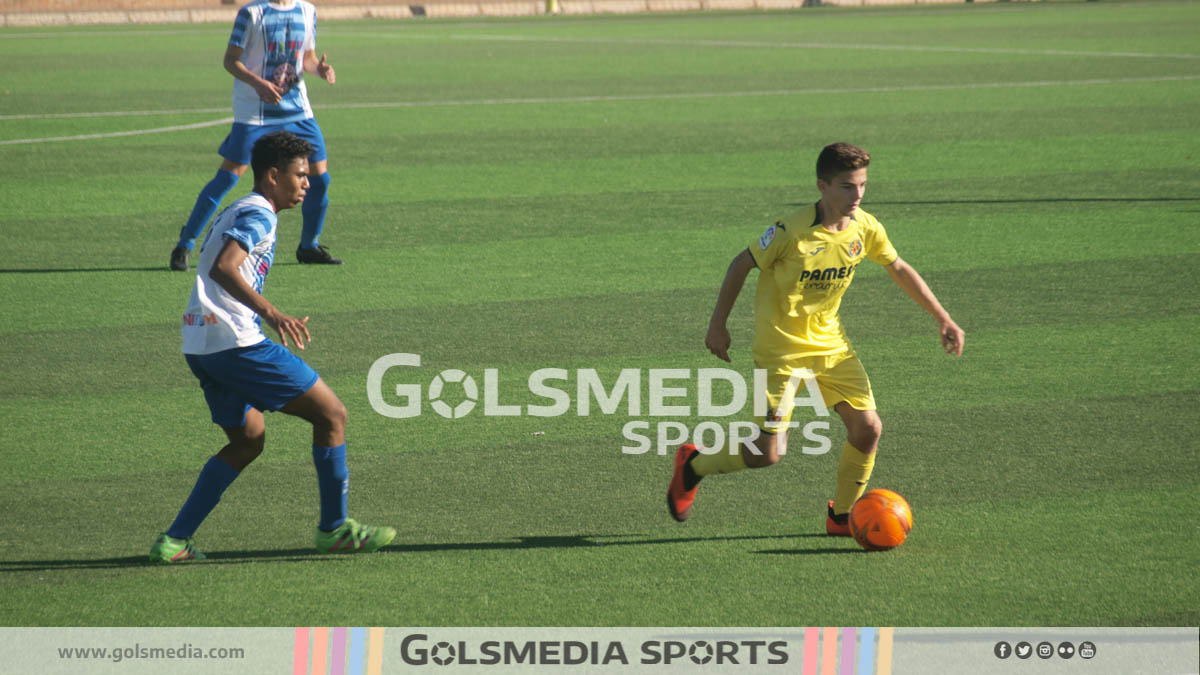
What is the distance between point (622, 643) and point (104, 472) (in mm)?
2731

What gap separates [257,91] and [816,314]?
19.3ft

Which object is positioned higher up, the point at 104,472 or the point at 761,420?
the point at 761,420

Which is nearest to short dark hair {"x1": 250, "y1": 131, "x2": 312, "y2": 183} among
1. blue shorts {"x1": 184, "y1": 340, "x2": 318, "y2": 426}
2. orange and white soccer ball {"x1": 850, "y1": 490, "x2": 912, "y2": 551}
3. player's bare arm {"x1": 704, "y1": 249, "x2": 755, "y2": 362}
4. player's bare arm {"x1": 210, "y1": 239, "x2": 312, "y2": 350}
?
player's bare arm {"x1": 210, "y1": 239, "x2": 312, "y2": 350}

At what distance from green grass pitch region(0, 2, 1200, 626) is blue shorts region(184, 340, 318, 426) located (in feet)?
2.03

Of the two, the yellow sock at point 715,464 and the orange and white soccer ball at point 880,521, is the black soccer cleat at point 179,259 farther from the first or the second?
the orange and white soccer ball at point 880,521

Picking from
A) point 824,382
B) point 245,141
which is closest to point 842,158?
point 824,382

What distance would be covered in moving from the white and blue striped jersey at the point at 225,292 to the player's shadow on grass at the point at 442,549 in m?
0.80

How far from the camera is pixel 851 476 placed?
5770mm

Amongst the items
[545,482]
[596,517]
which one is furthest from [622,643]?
[545,482]

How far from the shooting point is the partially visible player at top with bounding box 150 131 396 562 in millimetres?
5230

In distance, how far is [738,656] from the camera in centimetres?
474

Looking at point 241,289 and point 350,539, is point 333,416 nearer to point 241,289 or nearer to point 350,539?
point 350,539

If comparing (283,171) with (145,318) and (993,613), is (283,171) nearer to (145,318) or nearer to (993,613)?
(993,613)

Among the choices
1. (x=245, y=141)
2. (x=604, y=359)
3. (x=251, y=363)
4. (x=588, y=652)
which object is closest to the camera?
(x=588, y=652)
